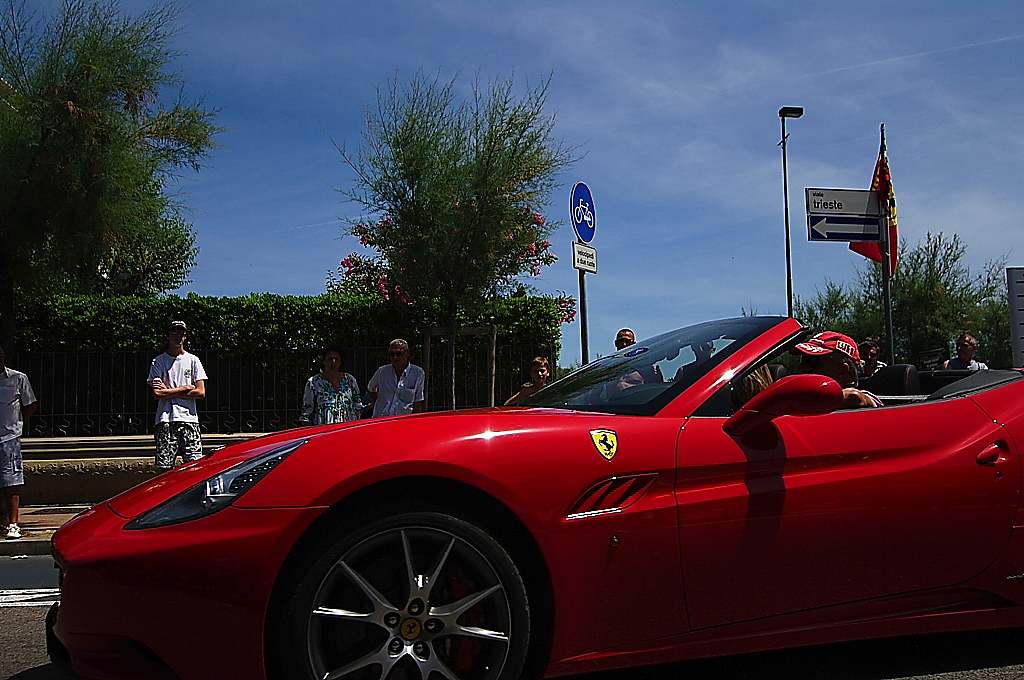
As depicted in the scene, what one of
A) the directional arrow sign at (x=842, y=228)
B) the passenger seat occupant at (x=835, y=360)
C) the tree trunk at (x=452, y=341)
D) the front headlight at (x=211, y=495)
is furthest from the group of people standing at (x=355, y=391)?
the directional arrow sign at (x=842, y=228)

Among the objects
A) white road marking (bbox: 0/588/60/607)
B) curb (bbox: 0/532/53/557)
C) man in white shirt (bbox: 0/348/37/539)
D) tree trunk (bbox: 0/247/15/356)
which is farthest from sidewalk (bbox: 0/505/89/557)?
tree trunk (bbox: 0/247/15/356)

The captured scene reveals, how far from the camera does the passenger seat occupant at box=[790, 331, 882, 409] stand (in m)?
3.39

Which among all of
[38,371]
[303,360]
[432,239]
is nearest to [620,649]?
[432,239]

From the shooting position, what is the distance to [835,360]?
3.59m

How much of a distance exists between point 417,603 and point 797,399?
125cm

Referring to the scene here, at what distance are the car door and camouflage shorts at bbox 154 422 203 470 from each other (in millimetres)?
6169

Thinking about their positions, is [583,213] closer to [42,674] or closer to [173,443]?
[173,443]

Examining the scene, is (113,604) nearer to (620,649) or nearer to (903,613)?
(620,649)

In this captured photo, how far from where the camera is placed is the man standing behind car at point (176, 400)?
801cm

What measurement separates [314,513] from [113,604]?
0.56m

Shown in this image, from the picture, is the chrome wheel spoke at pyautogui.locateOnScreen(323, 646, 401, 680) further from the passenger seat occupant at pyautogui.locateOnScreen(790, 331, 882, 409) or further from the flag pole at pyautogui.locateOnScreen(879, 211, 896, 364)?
the flag pole at pyautogui.locateOnScreen(879, 211, 896, 364)

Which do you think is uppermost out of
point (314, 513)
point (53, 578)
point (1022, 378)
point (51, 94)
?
point (51, 94)

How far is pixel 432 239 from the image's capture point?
468 inches

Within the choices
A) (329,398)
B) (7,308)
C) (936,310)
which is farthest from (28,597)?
(936,310)
